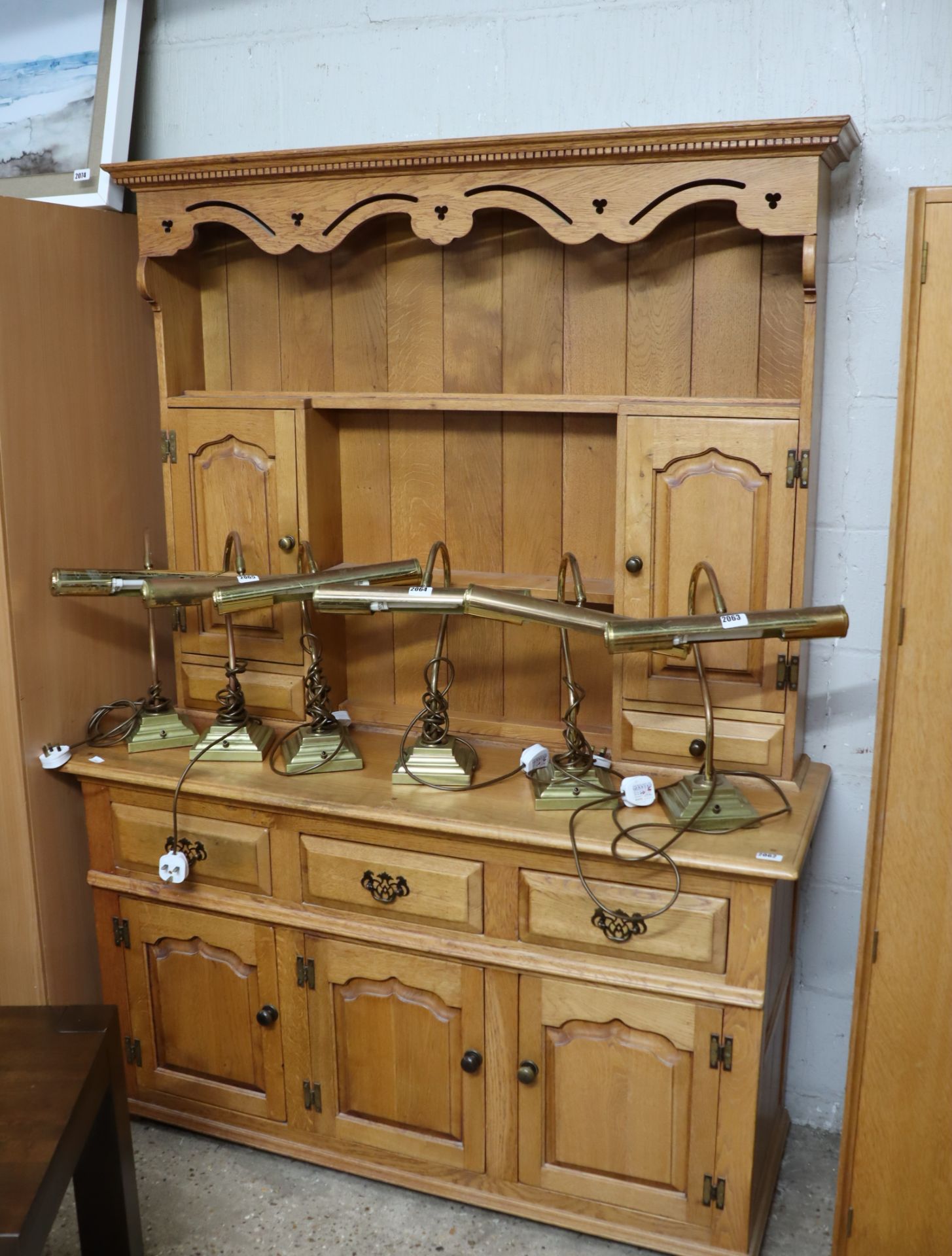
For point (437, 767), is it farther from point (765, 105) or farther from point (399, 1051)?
point (765, 105)

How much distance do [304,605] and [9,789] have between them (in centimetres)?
71

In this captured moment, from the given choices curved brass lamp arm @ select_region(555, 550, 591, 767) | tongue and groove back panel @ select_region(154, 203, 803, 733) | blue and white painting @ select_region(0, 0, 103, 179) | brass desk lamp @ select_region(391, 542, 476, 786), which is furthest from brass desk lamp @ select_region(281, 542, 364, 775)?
blue and white painting @ select_region(0, 0, 103, 179)

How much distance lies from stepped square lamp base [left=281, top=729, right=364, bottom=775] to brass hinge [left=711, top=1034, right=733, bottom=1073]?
0.85 metres

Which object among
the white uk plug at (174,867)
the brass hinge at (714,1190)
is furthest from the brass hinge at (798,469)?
the white uk plug at (174,867)

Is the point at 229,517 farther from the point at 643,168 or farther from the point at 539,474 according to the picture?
the point at 643,168

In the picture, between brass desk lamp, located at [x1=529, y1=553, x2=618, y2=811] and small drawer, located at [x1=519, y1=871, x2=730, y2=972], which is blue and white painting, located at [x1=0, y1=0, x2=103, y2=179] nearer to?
brass desk lamp, located at [x1=529, y1=553, x2=618, y2=811]

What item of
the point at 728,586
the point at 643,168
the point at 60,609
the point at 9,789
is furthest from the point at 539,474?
the point at 9,789

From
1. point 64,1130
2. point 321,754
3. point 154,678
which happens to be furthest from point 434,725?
point 64,1130

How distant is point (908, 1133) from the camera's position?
1876 mm

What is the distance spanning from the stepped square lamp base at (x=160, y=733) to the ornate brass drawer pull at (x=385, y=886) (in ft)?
1.76

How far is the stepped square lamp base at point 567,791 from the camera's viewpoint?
212 cm

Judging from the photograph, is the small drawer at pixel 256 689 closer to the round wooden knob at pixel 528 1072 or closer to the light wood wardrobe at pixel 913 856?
the round wooden knob at pixel 528 1072

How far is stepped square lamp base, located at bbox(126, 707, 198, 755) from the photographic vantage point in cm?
243

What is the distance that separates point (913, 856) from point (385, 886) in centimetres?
95
